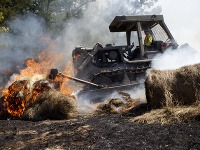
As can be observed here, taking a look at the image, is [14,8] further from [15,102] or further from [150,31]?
[15,102]

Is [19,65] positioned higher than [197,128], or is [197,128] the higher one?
[19,65]

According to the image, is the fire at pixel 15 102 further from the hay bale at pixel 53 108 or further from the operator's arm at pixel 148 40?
the operator's arm at pixel 148 40

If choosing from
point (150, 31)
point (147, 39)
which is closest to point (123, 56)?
point (147, 39)

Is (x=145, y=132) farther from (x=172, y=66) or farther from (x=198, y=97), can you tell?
(x=172, y=66)

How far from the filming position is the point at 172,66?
10.8m

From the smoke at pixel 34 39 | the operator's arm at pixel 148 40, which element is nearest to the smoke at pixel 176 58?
the operator's arm at pixel 148 40

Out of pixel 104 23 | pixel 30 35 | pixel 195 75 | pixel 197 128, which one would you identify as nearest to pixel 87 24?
pixel 104 23

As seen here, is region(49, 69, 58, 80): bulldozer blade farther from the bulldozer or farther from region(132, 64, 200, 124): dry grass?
region(132, 64, 200, 124): dry grass

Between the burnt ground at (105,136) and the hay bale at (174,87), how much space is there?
110 cm

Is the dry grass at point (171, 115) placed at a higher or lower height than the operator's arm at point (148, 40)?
lower

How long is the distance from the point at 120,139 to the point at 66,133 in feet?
4.45

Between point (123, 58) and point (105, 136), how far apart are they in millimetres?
7272

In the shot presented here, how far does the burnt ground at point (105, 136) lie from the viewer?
15.9 feet

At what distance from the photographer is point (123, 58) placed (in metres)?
12.5
